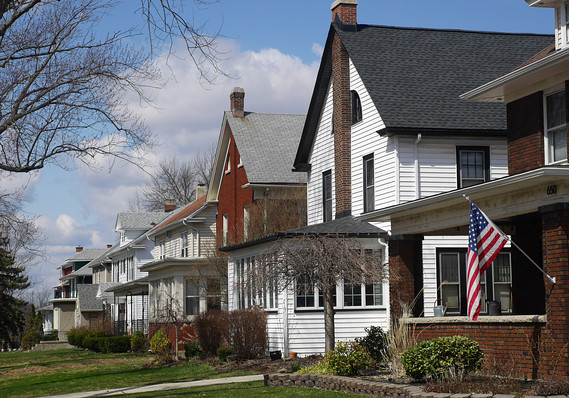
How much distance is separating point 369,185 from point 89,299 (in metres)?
48.8

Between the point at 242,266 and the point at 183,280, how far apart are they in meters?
11.4

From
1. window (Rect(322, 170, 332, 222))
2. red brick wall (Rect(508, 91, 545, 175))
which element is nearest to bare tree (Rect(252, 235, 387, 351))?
red brick wall (Rect(508, 91, 545, 175))

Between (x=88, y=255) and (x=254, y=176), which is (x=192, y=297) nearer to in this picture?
(x=254, y=176)

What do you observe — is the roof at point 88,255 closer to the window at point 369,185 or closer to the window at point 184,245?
the window at point 184,245

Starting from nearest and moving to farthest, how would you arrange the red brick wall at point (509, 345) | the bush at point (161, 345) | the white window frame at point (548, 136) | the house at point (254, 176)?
the red brick wall at point (509, 345) → the white window frame at point (548, 136) → the bush at point (161, 345) → the house at point (254, 176)

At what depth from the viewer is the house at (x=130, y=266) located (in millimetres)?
49312

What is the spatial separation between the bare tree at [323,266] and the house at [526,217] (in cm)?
80

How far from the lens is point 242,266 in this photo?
2630 cm

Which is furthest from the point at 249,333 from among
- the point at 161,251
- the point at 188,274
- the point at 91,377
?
the point at 161,251

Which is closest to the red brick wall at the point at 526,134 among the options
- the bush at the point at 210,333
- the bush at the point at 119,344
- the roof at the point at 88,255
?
the bush at the point at 210,333

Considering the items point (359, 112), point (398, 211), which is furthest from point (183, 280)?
point (398, 211)

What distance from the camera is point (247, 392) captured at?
15648 mm

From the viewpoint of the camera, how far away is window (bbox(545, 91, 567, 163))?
17.3 metres

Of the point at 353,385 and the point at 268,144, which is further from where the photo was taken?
the point at 268,144
